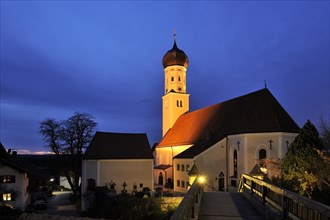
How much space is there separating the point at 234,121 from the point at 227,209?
27379 mm

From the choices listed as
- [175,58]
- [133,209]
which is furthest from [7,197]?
[175,58]

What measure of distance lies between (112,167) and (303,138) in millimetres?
26753

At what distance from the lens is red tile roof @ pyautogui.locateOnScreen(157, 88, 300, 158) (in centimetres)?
3275

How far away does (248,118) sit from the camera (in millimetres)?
34844

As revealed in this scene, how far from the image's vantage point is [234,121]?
37250 millimetres

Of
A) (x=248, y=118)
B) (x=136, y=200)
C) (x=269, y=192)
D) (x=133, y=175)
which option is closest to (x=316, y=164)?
(x=269, y=192)

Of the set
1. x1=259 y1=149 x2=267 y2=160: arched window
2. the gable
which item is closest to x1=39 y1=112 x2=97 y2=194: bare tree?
the gable

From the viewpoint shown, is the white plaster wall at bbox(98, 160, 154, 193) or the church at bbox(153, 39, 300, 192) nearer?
the church at bbox(153, 39, 300, 192)

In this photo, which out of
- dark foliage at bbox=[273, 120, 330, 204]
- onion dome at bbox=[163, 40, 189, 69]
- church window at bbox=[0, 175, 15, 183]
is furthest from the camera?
onion dome at bbox=[163, 40, 189, 69]

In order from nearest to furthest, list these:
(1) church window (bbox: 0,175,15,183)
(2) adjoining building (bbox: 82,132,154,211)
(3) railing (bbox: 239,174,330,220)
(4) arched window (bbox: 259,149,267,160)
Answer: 1. (3) railing (bbox: 239,174,330,220)
2. (1) church window (bbox: 0,175,15,183)
3. (4) arched window (bbox: 259,149,267,160)
4. (2) adjoining building (bbox: 82,132,154,211)

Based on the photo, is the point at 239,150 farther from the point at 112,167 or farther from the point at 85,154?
the point at 85,154

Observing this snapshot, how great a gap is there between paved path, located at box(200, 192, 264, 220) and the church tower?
148 feet

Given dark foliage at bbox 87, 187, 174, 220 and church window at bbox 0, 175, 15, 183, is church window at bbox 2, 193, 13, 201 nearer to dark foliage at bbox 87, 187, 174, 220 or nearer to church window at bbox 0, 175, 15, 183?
church window at bbox 0, 175, 15, 183

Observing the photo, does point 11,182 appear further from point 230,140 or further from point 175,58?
point 175,58
